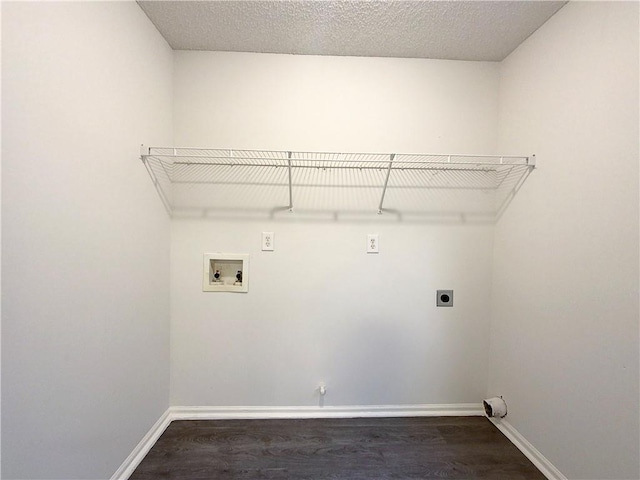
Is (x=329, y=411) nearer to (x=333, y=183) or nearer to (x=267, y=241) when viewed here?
(x=267, y=241)

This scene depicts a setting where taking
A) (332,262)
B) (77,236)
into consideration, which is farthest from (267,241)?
(77,236)

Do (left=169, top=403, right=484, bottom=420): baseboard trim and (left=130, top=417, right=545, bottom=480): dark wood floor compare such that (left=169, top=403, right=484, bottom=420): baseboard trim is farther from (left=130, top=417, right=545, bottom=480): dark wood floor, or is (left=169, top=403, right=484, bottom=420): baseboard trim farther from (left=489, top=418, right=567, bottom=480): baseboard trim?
(left=489, top=418, right=567, bottom=480): baseboard trim

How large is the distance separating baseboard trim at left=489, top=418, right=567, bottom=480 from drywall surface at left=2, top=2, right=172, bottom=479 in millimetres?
2072

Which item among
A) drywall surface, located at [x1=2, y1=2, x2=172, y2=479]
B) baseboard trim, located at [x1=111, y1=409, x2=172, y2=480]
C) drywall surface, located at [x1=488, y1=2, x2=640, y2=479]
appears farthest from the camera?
baseboard trim, located at [x1=111, y1=409, x2=172, y2=480]

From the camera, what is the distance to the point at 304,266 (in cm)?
164

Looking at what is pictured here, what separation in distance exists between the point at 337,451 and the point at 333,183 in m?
1.54

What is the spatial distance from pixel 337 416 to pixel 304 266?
3.27ft

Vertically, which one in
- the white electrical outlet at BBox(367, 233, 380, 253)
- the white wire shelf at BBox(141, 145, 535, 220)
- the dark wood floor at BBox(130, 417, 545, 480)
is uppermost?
the white wire shelf at BBox(141, 145, 535, 220)

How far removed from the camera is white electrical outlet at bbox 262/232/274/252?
1.61 meters

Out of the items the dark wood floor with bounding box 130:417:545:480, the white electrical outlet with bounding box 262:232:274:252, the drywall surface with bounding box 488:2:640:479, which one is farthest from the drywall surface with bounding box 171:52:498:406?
the drywall surface with bounding box 488:2:640:479

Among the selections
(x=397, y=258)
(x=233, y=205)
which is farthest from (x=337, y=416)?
(x=233, y=205)

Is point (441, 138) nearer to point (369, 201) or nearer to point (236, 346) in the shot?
point (369, 201)

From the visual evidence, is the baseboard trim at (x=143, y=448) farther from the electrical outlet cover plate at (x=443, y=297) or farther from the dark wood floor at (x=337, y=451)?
the electrical outlet cover plate at (x=443, y=297)

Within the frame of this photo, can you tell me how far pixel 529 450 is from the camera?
137 centimetres
